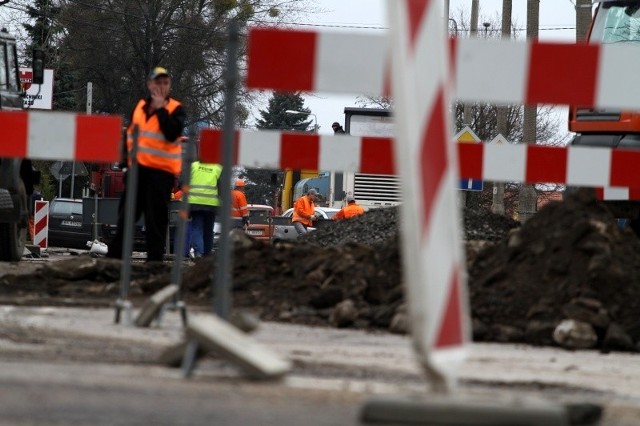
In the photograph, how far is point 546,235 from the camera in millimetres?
10992

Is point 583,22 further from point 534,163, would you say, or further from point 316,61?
point 316,61

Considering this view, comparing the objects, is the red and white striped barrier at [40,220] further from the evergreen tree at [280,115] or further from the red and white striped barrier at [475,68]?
the evergreen tree at [280,115]

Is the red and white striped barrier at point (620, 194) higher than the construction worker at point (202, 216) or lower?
higher

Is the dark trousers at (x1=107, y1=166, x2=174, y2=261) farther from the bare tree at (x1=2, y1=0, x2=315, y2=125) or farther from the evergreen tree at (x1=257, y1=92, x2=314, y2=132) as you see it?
the evergreen tree at (x1=257, y1=92, x2=314, y2=132)

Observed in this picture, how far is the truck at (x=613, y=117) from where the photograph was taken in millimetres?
15023

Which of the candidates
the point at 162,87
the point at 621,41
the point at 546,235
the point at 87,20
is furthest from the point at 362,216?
the point at 87,20

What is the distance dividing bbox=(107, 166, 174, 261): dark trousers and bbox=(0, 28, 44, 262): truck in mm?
2989

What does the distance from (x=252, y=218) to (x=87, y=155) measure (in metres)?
30.0

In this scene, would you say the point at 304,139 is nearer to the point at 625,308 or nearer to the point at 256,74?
the point at 625,308

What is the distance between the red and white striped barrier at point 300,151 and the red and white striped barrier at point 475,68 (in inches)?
152

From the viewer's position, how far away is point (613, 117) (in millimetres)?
16078

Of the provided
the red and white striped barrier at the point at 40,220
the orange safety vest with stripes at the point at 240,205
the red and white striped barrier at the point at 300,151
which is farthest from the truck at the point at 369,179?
the red and white striped barrier at the point at 300,151

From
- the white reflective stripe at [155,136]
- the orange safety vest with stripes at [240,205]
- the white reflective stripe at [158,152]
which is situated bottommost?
the orange safety vest with stripes at [240,205]

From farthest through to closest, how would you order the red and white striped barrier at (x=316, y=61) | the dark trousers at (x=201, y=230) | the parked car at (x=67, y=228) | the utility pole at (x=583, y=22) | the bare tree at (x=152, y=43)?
the bare tree at (x=152, y=43), the parked car at (x=67, y=228), the utility pole at (x=583, y=22), the dark trousers at (x=201, y=230), the red and white striped barrier at (x=316, y=61)
